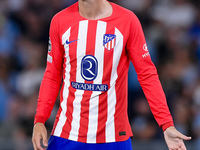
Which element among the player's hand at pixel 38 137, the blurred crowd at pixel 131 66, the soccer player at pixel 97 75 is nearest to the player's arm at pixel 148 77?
the soccer player at pixel 97 75

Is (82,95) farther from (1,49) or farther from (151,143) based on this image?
(1,49)

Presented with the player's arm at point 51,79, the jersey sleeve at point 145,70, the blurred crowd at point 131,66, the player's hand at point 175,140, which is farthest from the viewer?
the blurred crowd at point 131,66

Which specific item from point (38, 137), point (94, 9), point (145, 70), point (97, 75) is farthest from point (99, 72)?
point (38, 137)

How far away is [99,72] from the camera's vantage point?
260cm

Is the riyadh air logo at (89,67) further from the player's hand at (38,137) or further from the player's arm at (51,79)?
the player's hand at (38,137)

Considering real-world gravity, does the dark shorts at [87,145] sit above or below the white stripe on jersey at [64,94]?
below

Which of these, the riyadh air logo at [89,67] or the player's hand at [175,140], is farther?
the riyadh air logo at [89,67]

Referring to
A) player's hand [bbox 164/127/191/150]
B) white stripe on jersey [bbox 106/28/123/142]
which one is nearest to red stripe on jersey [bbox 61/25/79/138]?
white stripe on jersey [bbox 106/28/123/142]

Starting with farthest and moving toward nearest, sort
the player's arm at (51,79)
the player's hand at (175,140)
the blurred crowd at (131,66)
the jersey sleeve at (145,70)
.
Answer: the blurred crowd at (131,66), the player's arm at (51,79), the jersey sleeve at (145,70), the player's hand at (175,140)

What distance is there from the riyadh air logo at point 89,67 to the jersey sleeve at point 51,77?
188mm

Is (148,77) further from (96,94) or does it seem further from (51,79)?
(51,79)

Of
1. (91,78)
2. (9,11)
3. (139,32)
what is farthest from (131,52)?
(9,11)

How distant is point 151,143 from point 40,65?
1829 millimetres

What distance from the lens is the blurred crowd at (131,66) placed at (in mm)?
5023
